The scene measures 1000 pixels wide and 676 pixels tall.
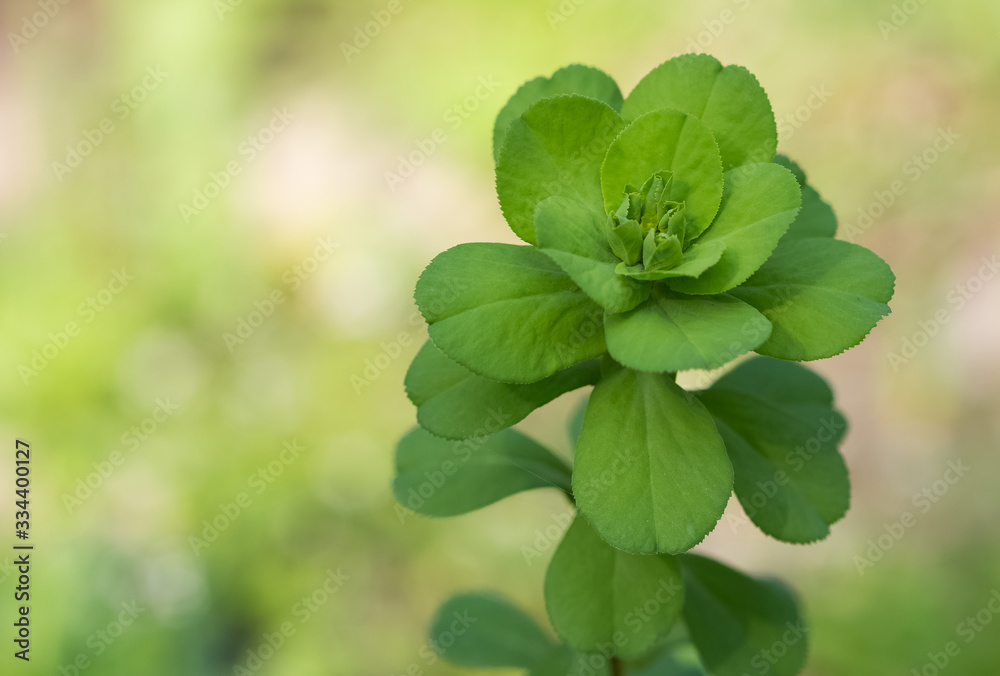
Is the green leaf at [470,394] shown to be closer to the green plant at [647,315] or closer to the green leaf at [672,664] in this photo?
the green plant at [647,315]

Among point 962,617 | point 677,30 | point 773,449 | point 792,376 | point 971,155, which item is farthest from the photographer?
point 677,30

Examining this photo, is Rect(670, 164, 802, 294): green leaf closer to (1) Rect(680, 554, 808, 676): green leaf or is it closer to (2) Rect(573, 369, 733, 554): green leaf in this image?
(2) Rect(573, 369, 733, 554): green leaf

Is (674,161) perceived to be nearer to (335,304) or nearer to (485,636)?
(485,636)

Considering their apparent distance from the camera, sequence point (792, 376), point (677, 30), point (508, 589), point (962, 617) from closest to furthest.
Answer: point (792, 376) → point (962, 617) → point (508, 589) → point (677, 30)

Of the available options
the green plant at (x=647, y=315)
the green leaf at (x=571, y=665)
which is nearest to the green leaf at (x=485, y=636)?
the green leaf at (x=571, y=665)

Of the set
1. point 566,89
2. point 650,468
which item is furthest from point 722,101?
point 650,468

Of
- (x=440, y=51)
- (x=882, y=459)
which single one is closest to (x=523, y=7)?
(x=440, y=51)

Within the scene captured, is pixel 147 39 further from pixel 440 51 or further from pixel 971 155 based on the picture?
pixel 971 155
